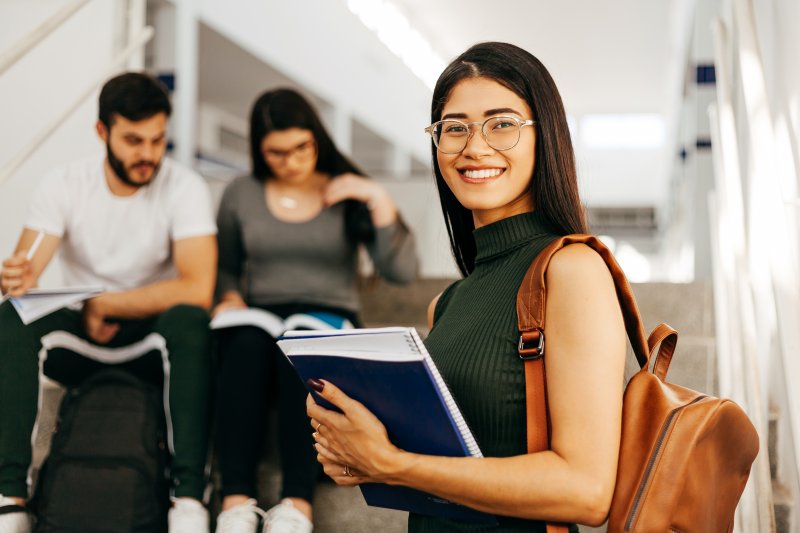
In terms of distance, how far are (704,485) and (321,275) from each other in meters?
1.70

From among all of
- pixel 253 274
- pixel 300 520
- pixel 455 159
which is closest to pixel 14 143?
pixel 253 274

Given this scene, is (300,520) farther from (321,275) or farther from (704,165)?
(704,165)

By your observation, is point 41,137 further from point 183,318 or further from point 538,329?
point 538,329

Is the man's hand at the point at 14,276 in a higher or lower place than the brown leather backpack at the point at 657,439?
higher

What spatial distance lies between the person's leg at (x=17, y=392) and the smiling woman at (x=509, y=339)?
1.21m

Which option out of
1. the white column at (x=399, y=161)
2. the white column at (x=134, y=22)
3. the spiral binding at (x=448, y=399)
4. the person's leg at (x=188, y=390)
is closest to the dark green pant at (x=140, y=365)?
the person's leg at (x=188, y=390)

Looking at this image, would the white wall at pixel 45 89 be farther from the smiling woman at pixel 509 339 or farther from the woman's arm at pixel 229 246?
the smiling woman at pixel 509 339

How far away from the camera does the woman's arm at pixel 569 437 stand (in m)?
0.94

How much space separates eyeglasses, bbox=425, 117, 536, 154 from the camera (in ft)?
3.70

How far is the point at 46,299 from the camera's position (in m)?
2.07

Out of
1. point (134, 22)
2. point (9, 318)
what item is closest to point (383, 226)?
point (9, 318)

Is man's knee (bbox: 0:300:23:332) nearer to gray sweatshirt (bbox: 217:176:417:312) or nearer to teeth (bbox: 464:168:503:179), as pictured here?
gray sweatshirt (bbox: 217:176:417:312)

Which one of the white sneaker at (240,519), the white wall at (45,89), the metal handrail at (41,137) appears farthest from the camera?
the white wall at (45,89)

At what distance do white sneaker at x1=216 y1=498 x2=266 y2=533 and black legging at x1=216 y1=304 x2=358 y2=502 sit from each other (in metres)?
0.07
